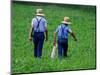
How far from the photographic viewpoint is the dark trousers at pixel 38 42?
276 cm

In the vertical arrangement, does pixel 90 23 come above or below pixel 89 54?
above

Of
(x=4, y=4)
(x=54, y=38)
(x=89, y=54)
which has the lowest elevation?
(x=89, y=54)

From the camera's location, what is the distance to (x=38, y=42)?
278 cm

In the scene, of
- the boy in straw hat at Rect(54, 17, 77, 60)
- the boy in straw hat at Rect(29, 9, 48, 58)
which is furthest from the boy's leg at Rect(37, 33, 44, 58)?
the boy in straw hat at Rect(54, 17, 77, 60)

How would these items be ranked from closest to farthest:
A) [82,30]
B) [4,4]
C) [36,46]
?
[4,4]
[36,46]
[82,30]

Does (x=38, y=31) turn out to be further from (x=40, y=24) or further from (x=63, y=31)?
(x=63, y=31)

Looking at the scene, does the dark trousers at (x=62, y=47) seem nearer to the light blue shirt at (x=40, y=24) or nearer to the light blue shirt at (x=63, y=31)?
the light blue shirt at (x=63, y=31)

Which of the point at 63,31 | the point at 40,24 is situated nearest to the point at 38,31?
the point at 40,24

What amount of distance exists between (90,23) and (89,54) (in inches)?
14.1

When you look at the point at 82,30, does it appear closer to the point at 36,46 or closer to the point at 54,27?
the point at 54,27

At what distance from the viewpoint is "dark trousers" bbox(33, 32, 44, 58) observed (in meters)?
2.76

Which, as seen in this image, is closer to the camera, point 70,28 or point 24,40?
point 24,40

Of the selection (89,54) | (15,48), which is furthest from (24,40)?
(89,54)

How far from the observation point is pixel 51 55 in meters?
2.81
